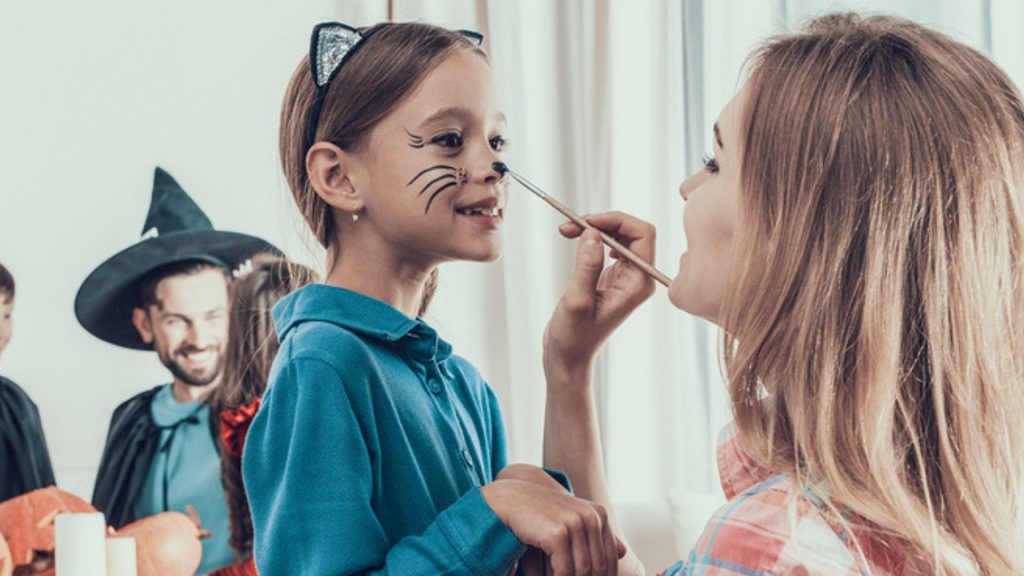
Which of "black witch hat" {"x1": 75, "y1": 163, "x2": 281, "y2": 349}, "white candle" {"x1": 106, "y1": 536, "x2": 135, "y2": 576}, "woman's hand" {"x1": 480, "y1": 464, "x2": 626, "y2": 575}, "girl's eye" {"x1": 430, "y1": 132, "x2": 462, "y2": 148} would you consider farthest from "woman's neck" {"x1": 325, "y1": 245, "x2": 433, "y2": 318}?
"black witch hat" {"x1": 75, "y1": 163, "x2": 281, "y2": 349}

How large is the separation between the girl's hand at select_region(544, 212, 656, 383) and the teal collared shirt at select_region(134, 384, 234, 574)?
1.80 m

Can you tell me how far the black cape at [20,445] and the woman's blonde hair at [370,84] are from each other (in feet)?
6.27

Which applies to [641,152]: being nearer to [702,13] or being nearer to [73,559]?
[702,13]

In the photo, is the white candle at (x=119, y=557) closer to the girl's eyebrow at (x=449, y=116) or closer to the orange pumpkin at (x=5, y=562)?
the orange pumpkin at (x=5, y=562)

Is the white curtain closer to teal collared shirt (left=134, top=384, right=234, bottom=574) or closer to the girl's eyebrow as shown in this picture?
teal collared shirt (left=134, top=384, right=234, bottom=574)

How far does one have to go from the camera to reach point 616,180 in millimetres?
2875

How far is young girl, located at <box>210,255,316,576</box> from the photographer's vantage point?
9.45ft

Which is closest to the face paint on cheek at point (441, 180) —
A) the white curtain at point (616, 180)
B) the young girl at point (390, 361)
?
the young girl at point (390, 361)

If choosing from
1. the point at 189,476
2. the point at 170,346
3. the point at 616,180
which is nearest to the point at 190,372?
the point at 170,346

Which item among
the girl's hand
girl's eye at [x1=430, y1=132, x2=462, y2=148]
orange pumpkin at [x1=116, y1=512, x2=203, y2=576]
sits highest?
girl's eye at [x1=430, y1=132, x2=462, y2=148]

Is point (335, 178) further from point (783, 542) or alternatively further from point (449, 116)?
point (783, 542)

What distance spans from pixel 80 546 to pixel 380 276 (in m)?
1.63

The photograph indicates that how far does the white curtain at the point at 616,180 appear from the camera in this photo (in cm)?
280

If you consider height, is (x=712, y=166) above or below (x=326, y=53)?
below
